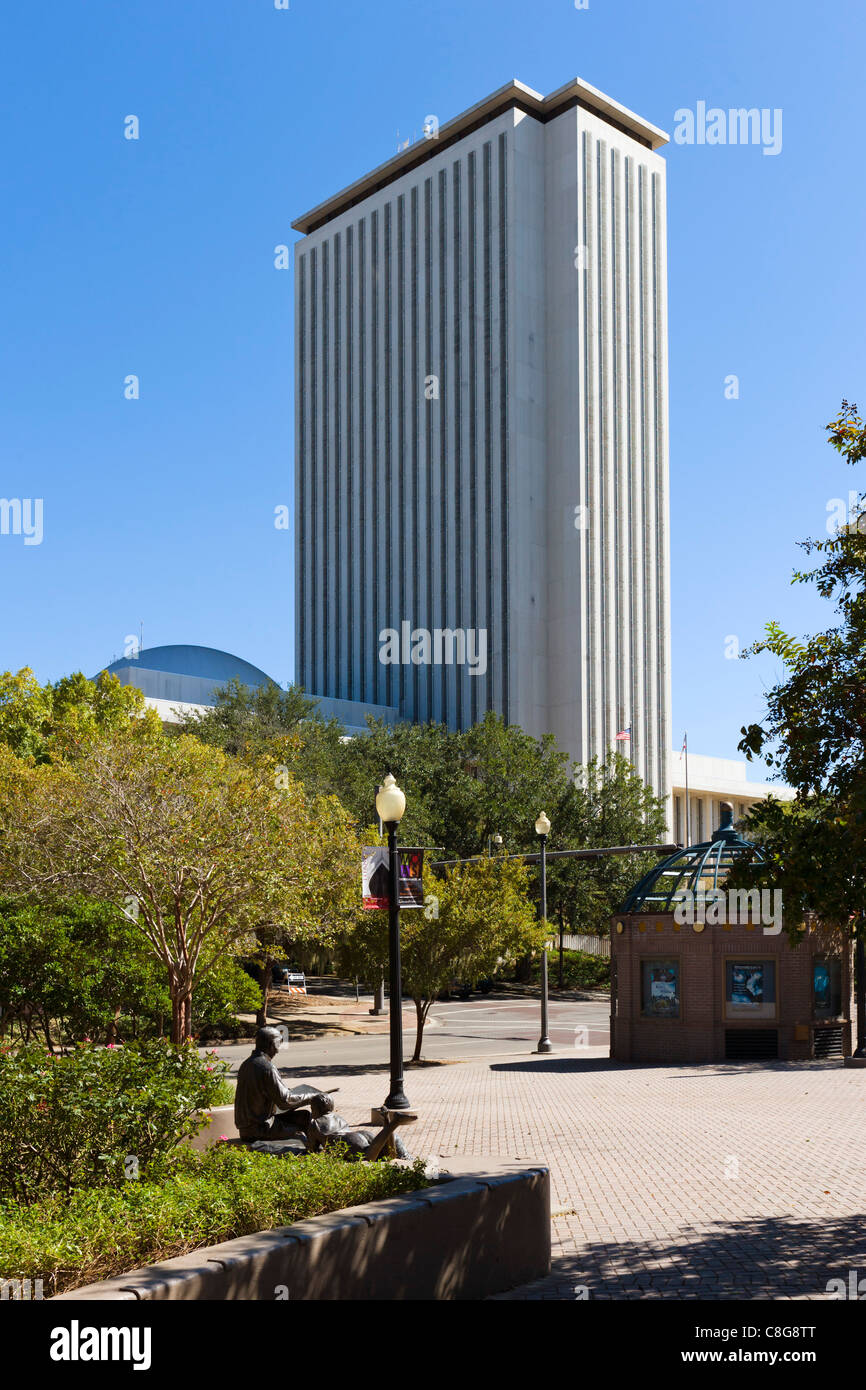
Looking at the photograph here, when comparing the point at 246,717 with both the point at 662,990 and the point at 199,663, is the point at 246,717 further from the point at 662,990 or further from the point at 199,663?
the point at 199,663

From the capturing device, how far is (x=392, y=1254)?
745cm

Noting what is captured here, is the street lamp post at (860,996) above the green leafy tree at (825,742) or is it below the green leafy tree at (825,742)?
below

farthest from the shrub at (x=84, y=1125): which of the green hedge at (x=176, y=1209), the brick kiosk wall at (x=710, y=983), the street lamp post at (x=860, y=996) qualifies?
the street lamp post at (x=860, y=996)

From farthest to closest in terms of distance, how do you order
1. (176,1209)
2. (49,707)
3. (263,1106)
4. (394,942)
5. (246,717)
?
(246,717) < (49,707) < (394,942) < (263,1106) < (176,1209)

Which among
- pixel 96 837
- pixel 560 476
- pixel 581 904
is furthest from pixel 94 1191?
pixel 560 476

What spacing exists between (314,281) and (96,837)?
310 ft

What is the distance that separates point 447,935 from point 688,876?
5.89 m

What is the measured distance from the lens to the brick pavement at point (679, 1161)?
8961mm

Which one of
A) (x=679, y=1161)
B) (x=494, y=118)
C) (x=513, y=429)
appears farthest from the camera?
(x=494, y=118)

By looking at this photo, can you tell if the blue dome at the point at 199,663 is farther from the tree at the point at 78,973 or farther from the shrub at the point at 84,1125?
the shrub at the point at 84,1125

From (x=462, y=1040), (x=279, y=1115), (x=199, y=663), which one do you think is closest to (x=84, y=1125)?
(x=279, y=1115)

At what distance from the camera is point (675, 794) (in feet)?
352

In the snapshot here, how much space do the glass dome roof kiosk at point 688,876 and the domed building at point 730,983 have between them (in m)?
0.62

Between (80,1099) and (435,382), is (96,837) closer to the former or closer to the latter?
(80,1099)
